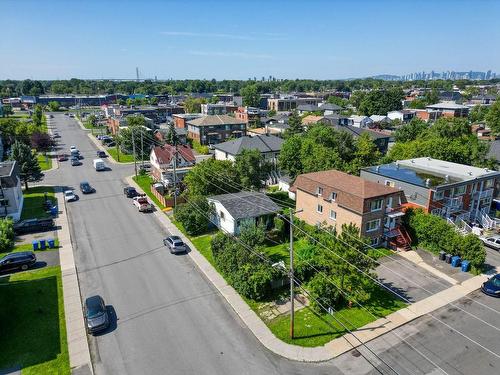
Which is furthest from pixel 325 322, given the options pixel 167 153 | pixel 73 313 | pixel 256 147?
pixel 167 153

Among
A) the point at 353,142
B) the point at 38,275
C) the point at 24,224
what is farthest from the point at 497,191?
the point at 24,224

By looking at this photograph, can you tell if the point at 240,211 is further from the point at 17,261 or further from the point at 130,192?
the point at 130,192

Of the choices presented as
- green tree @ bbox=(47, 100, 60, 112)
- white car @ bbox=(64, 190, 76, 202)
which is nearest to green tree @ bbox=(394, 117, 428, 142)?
white car @ bbox=(64, 190, 76, 202)

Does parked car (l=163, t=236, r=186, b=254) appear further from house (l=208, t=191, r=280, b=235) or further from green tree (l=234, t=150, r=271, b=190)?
green tree (l=234, t=150, r=271, b=190)

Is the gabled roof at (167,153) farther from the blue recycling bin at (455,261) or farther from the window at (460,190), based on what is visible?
the blue recycling bin at (455,261)

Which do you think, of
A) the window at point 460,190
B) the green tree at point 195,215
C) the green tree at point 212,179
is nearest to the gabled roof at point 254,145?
the green tree at point 212,179

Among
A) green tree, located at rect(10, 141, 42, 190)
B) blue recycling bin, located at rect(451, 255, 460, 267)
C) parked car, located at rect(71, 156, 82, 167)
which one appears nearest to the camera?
blue recycling bin, located at rect(451, 255, 460, 267)

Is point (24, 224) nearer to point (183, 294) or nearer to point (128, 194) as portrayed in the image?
point (128, 194)
